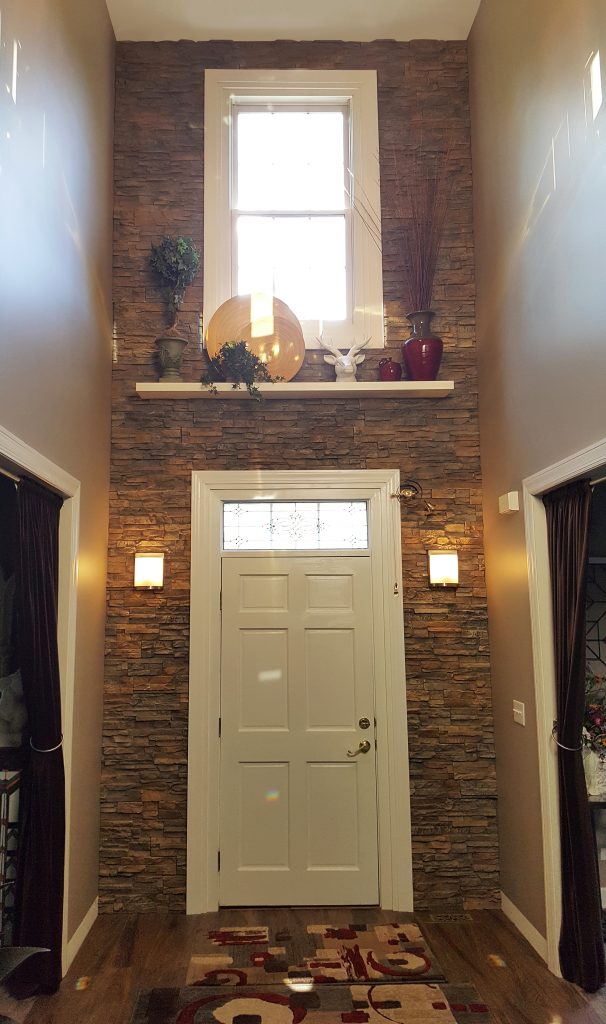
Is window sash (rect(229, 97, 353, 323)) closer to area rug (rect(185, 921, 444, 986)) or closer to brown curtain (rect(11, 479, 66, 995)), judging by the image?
brown curtain (rect(11, 479, 66, 995))

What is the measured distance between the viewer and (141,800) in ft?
13.9

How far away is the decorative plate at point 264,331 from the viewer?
14.5 feet

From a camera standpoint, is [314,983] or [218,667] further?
[218,667]

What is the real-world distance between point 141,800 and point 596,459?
3.01m

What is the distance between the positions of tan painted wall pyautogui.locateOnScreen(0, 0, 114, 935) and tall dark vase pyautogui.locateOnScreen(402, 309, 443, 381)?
5.82 ft

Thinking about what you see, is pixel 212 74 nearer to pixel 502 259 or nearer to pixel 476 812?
pixel 502 259

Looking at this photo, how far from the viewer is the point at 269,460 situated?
4496 mm

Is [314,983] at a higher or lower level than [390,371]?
lower

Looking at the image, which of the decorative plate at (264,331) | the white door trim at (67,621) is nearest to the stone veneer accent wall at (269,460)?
the decorative plate at (264,331)

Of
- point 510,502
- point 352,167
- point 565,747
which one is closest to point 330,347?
point 352,167

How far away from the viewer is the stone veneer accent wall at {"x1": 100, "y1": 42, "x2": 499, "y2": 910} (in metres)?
4.23

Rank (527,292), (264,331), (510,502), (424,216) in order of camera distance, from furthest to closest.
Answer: (424,216) < (264,331) < (510,502) < (527,292)

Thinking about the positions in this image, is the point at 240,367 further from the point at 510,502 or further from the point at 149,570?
the point at 510,502

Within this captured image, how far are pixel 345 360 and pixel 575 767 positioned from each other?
8.19 feet
